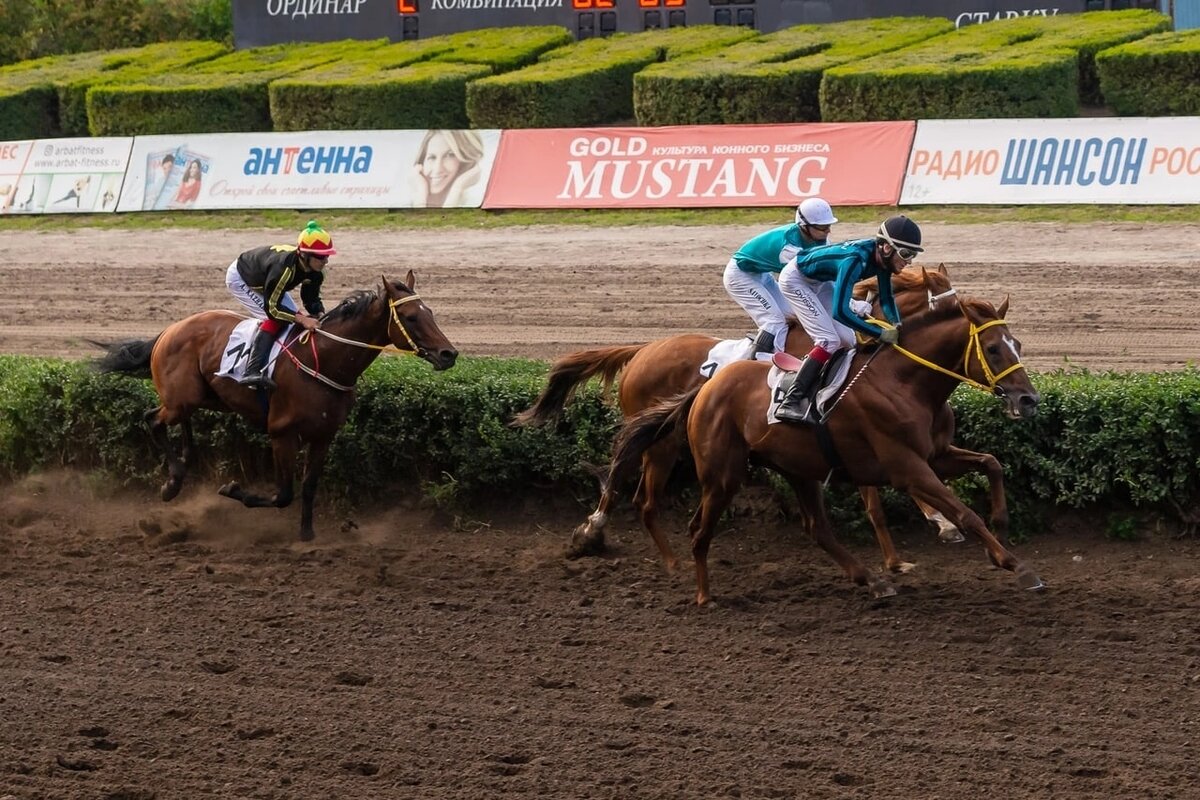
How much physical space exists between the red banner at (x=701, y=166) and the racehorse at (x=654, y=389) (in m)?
9.64

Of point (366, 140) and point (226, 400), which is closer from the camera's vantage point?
point (226, 400)

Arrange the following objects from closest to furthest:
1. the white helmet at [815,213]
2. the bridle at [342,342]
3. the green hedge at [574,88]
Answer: the white helmet at [815,213]
the bridle at [342,342]
the green hedge at [574,88]

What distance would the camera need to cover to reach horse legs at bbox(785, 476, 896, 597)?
29.1ft

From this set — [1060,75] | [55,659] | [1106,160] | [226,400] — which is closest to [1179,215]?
[1106,160]

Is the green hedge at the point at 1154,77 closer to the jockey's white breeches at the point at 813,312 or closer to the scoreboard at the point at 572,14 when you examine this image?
the scoreboard at the point at 572,14

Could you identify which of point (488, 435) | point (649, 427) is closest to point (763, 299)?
point (649, 427)

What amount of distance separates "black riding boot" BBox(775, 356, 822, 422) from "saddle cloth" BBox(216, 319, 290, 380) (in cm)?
354

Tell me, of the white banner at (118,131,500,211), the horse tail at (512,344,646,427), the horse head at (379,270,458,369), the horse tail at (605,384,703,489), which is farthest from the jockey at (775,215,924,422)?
the white banner at (118,131,500,211)

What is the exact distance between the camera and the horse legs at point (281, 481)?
10656 millimetres

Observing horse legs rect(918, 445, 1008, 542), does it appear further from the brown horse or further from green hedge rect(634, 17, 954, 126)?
green hedge rect(634, 17, 954, 126)

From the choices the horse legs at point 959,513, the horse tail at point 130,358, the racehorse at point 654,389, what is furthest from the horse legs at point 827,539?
the horse tail at point 130,358

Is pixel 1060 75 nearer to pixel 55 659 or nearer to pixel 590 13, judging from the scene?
pixel 590 13

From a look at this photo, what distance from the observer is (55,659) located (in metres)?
8.37

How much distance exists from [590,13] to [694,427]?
20.8 m
